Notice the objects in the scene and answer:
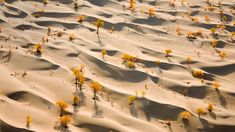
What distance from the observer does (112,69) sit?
410 centimetres

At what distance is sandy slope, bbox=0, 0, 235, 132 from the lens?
3213mm

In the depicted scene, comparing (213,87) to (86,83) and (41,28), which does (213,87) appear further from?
(41,28)

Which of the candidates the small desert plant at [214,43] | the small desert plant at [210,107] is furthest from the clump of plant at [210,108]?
the small desert plant at [214,43]

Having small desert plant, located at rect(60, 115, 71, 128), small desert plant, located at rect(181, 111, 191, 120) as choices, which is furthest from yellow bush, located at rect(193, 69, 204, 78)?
small desert plant, located at rect(60, 115, 71, 128)

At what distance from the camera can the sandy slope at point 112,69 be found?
126 inches

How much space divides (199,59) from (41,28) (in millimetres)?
2547

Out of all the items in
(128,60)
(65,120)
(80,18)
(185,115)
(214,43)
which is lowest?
(185,115)

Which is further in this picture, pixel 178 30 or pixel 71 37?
pixel 178 30

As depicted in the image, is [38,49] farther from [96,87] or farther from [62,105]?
[62,105]

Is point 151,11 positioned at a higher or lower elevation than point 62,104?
higher

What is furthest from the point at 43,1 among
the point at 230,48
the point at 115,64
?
the point at 230,48

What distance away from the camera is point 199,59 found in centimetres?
466

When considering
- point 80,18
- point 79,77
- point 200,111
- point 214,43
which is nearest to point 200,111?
point 200,111

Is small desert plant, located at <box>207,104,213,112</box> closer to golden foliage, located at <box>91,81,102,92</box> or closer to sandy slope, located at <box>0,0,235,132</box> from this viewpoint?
sandy slope, located at <box>0,0,235,132</box>
